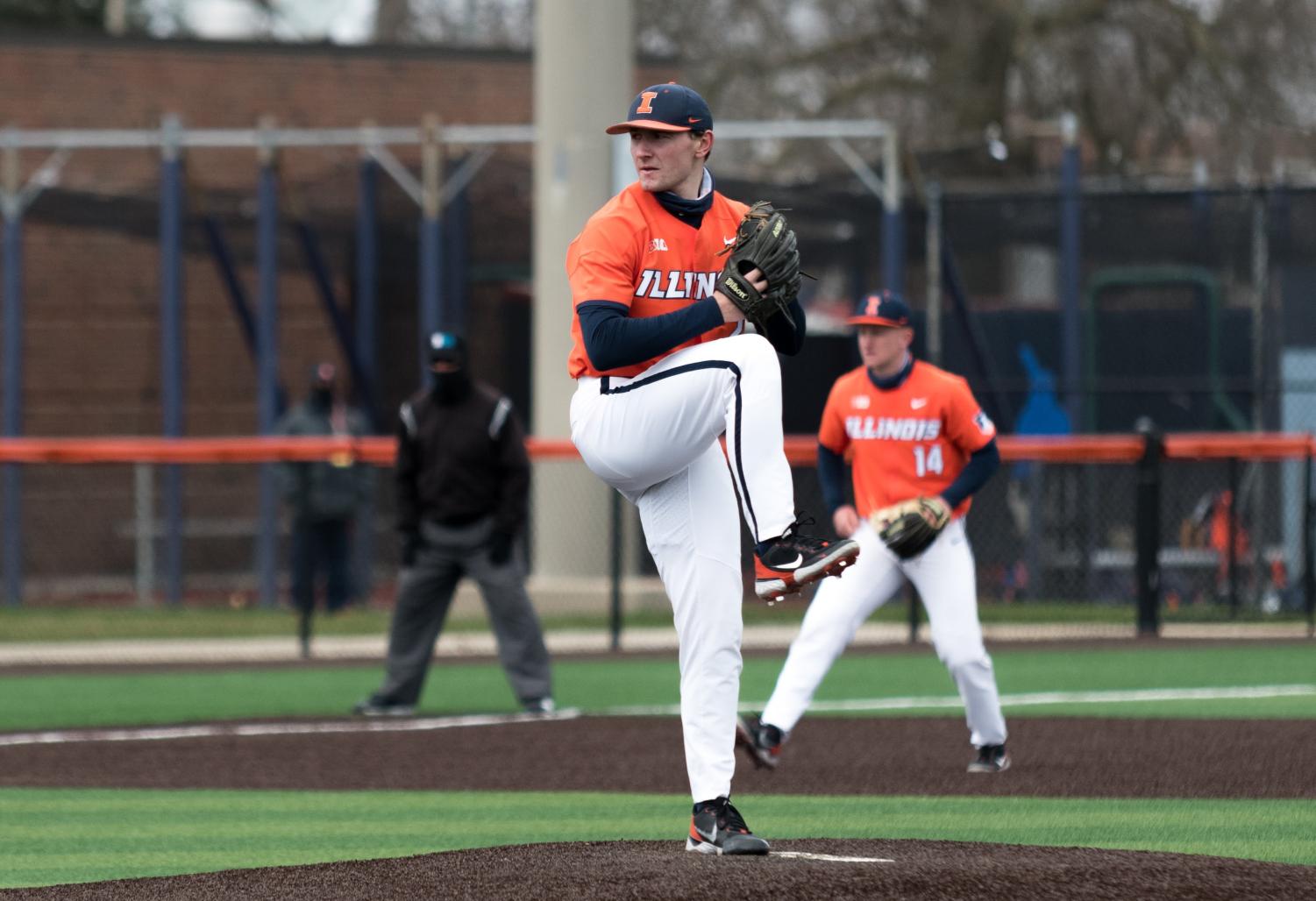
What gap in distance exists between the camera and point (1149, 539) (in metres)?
15.6

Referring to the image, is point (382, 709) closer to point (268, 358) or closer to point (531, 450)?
point (531, 450)

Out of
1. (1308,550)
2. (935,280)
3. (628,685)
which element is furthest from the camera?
(935,280)

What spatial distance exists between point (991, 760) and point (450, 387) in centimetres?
439

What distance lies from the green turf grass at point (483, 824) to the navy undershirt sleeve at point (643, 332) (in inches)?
60.2

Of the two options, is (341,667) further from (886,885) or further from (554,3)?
(886,885)

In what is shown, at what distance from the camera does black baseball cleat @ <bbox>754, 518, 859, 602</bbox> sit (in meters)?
5.44

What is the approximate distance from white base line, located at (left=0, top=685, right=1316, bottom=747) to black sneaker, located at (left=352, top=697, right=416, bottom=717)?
216mm

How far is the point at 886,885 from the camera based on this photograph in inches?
196

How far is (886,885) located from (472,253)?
19189mm

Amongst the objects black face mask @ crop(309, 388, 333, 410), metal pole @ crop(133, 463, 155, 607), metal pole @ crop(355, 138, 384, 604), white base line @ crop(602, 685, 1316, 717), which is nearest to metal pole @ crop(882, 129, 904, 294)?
black face mask @ crop(309, 388, 333, 410)

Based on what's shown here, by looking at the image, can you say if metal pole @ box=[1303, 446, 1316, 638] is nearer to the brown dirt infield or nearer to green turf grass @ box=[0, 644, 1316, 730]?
green turf grass @ box=[0, 644, 1316, 730]

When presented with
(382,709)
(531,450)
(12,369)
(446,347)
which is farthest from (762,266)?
(12,369)

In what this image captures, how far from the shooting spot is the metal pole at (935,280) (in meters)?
17.4

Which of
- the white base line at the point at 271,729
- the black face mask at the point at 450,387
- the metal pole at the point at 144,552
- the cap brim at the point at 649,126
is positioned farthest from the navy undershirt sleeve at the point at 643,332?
the metal pole at the point at 144,552
